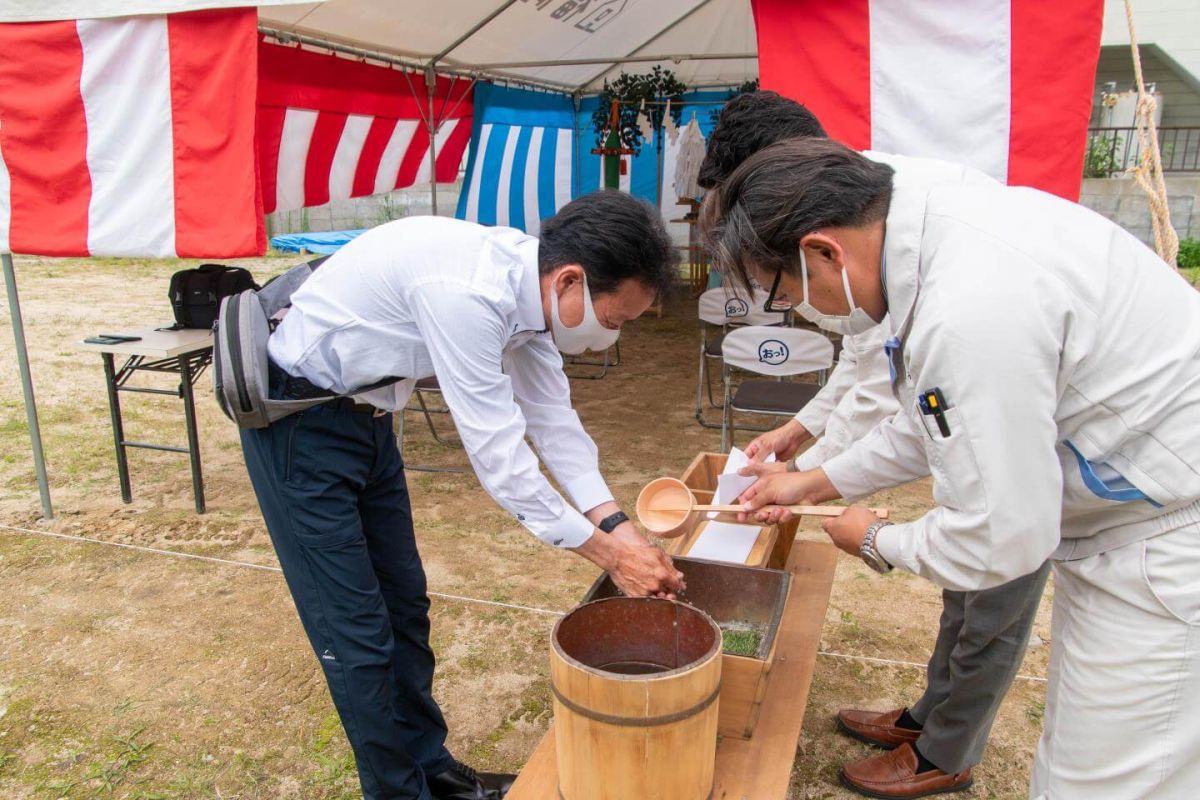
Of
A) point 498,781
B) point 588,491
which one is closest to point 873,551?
point 588,491

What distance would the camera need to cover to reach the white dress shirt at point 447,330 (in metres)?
1.39

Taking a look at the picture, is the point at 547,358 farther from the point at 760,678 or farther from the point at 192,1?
the point at 192,1

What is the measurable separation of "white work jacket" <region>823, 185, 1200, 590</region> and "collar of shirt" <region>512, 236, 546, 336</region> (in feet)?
2.03

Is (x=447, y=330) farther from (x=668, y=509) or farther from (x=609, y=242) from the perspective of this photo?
(x=668, y=509)

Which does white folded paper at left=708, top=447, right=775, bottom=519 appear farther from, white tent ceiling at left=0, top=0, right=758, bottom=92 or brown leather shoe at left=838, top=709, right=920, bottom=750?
white tent ceiling at left=0, top=0, right=758, bottom=92

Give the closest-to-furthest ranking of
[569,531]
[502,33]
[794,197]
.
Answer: [794,197] < [569,531] < [502,33]

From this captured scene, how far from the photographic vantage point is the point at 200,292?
3707mm

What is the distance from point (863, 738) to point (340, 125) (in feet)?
13.5

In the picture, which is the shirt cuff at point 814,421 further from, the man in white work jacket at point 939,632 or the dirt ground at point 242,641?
the dirt ground at point 242,641

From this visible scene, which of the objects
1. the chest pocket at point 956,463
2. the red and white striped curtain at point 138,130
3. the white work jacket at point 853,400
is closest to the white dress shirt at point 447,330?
the chest pocket at point 956,463

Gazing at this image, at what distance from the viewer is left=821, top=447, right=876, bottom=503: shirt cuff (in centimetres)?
161

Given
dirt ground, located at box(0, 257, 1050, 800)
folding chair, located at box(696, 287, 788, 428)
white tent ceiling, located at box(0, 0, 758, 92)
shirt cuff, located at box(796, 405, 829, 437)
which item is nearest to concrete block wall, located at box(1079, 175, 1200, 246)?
white tent ceiling, located at box(0, 0, 758, 92)

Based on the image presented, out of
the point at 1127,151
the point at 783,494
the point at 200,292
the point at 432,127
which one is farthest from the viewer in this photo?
the point at 1127,151

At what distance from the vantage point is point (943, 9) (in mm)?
2410
